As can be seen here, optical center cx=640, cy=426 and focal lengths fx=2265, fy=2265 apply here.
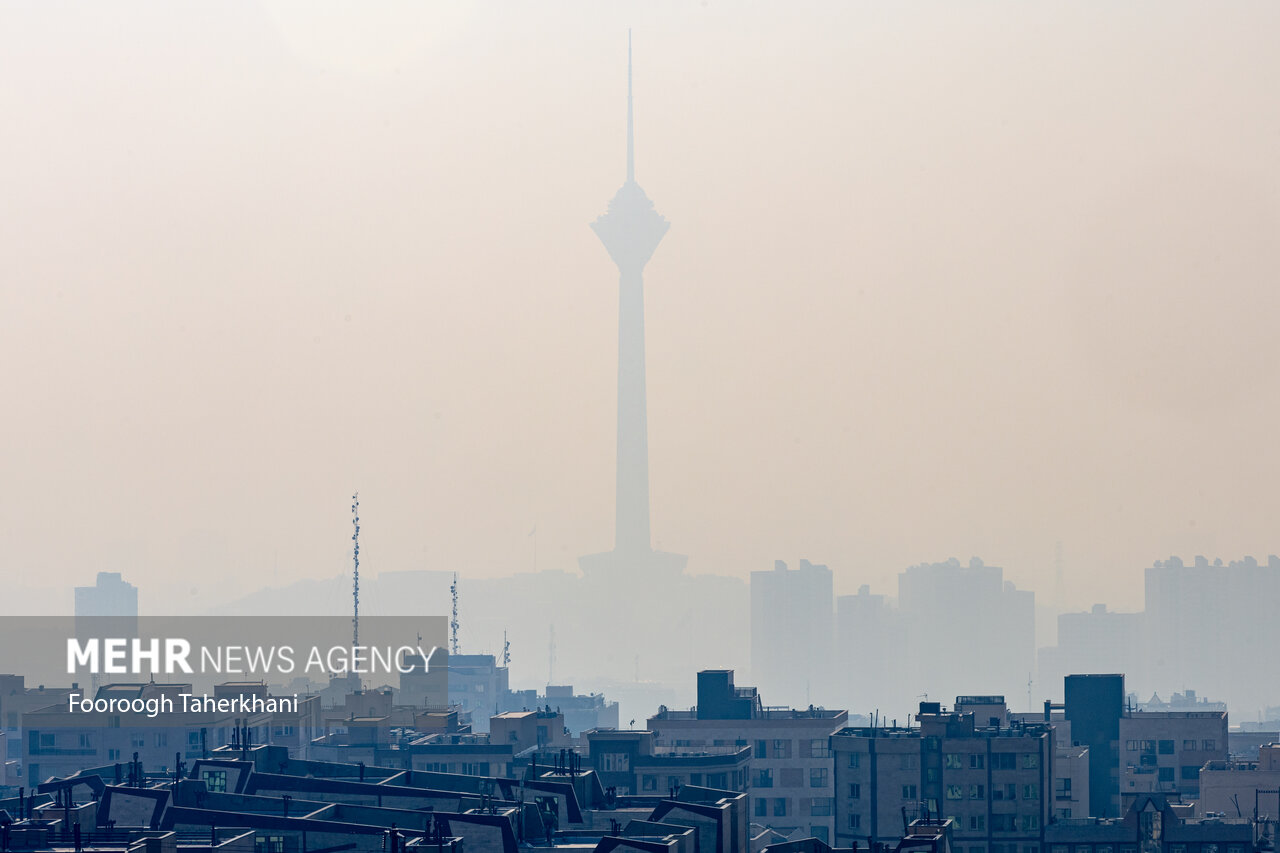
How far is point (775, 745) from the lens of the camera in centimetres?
13888

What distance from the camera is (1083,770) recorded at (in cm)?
12900

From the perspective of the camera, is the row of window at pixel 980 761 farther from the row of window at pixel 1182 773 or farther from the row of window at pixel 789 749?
the row of window at pixel 1182 773

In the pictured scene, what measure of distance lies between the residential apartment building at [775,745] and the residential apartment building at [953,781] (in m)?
15.7

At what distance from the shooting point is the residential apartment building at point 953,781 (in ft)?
360

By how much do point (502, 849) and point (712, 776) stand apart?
171 ft

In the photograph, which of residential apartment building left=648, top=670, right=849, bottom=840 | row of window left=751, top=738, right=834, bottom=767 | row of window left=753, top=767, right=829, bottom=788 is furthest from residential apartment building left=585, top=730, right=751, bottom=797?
row of window left=751, top=738, right=834, bottom=767

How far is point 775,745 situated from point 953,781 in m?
28.2

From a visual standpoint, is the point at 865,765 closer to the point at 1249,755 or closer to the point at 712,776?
the point at 712,776

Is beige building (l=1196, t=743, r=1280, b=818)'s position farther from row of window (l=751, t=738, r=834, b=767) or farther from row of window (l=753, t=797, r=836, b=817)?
row of window (l=751, t=738, r=834, b=767)

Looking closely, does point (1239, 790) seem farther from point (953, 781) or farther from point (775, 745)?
point (775, 745)

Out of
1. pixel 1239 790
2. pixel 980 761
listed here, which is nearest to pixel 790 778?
pixel 1239 790

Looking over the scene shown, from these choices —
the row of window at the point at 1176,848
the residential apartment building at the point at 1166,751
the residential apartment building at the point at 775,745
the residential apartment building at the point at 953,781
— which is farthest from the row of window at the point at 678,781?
the residential apartment building at the point at 1166,751

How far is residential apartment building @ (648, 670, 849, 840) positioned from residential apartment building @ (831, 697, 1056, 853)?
15.7 metres

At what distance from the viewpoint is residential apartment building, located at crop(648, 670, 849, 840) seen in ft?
442
